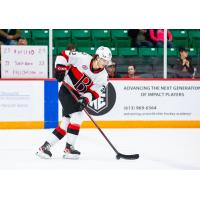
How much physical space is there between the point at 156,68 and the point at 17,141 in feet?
9.83

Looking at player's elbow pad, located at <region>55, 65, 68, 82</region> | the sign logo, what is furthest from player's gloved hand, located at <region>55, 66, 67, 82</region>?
the sign logo

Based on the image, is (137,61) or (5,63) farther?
(137,61)

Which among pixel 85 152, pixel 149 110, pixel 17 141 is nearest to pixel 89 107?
pixel 149 110

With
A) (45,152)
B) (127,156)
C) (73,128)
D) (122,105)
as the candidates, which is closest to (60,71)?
(73,128)

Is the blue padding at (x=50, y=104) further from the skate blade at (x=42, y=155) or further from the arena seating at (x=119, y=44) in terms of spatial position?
the skate blade at (x=42, y=155)

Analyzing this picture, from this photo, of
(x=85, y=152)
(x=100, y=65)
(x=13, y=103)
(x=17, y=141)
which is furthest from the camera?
(x=13, y=103)

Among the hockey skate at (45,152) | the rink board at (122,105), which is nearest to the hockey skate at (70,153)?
the hockey skate at (45,152)

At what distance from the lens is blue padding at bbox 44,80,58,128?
7.28 meters

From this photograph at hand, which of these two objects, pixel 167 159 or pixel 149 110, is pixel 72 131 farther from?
pixel 149 110

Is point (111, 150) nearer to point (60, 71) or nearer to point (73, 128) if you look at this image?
point (73, 128)

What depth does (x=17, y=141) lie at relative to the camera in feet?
20.8

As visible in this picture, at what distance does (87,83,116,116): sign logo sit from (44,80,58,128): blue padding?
0.41 m

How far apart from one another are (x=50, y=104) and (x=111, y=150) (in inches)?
68.8

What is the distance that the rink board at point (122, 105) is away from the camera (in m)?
7.23
